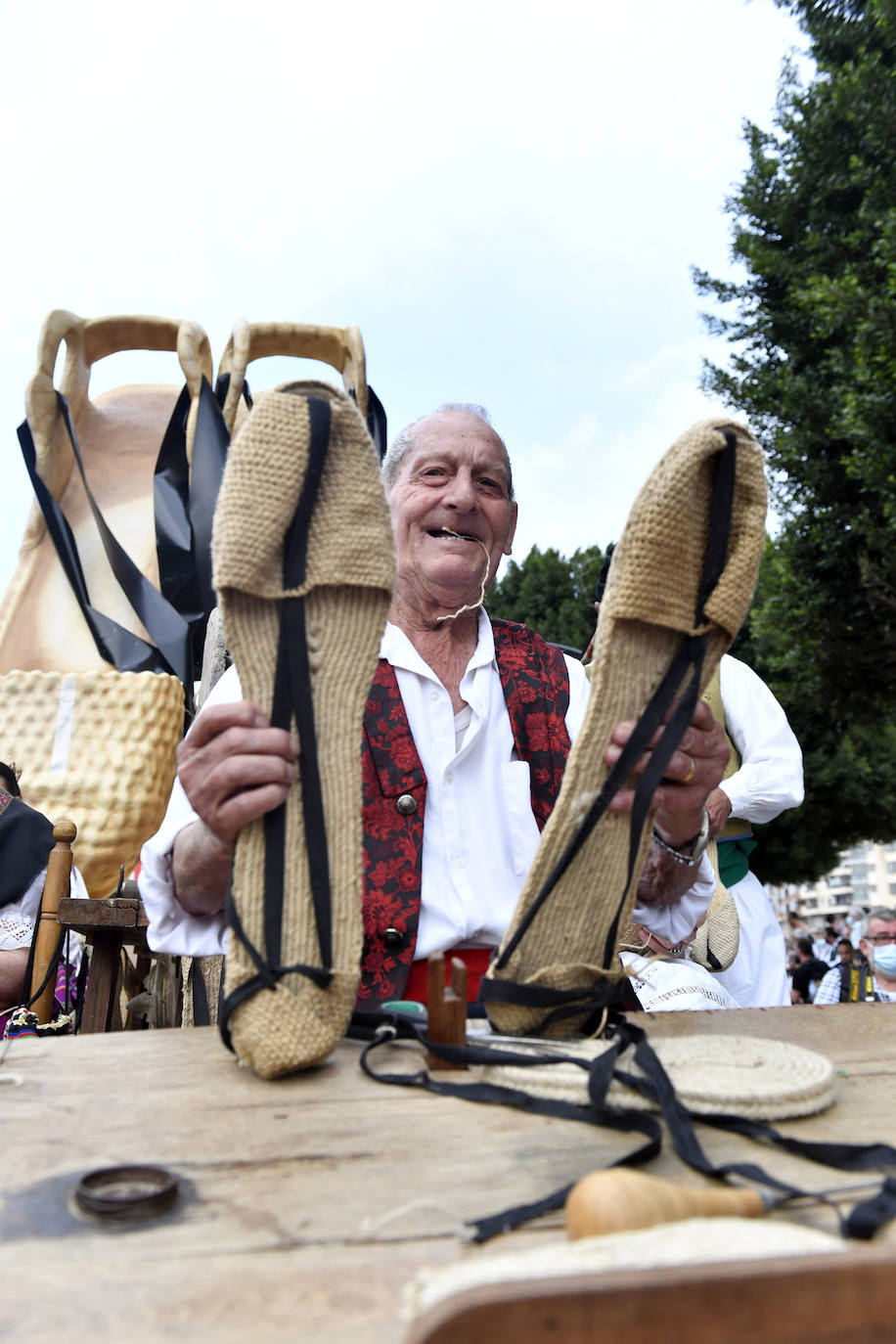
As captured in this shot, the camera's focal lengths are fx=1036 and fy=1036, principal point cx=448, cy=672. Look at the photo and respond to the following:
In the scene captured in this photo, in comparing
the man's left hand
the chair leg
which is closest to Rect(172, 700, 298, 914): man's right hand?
the man's left hand

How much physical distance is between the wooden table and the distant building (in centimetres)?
7834

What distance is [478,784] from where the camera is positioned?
1629mm

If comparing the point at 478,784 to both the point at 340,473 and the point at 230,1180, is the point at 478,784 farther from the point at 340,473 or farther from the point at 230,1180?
the point at 230,1180

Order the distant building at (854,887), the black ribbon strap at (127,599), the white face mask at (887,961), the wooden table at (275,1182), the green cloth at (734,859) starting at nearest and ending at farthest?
the wooden table at (275,1182) → the green cloth at (734,859) → the black ribbon strap at (127,599) → the white face mask at (887,961) → the distant building at (854,887)

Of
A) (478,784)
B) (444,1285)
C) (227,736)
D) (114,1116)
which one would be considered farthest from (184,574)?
(444,1285)

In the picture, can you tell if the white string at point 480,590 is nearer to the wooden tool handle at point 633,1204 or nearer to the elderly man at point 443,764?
the elderly man at point 443,764

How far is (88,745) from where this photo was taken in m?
2.74

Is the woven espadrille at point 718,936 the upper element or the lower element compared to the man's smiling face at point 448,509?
lower

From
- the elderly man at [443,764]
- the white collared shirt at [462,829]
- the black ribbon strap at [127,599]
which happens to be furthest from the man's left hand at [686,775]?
the black ribbon strap at [127,599]

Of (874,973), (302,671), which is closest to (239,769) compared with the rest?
(302,671)

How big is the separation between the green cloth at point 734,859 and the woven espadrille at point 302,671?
1.87m

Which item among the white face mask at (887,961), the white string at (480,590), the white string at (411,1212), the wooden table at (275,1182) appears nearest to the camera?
the wooden table at (275,1182)

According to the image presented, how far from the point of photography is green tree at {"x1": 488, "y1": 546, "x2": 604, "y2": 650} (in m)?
16.8

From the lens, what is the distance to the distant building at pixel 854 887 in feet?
248
